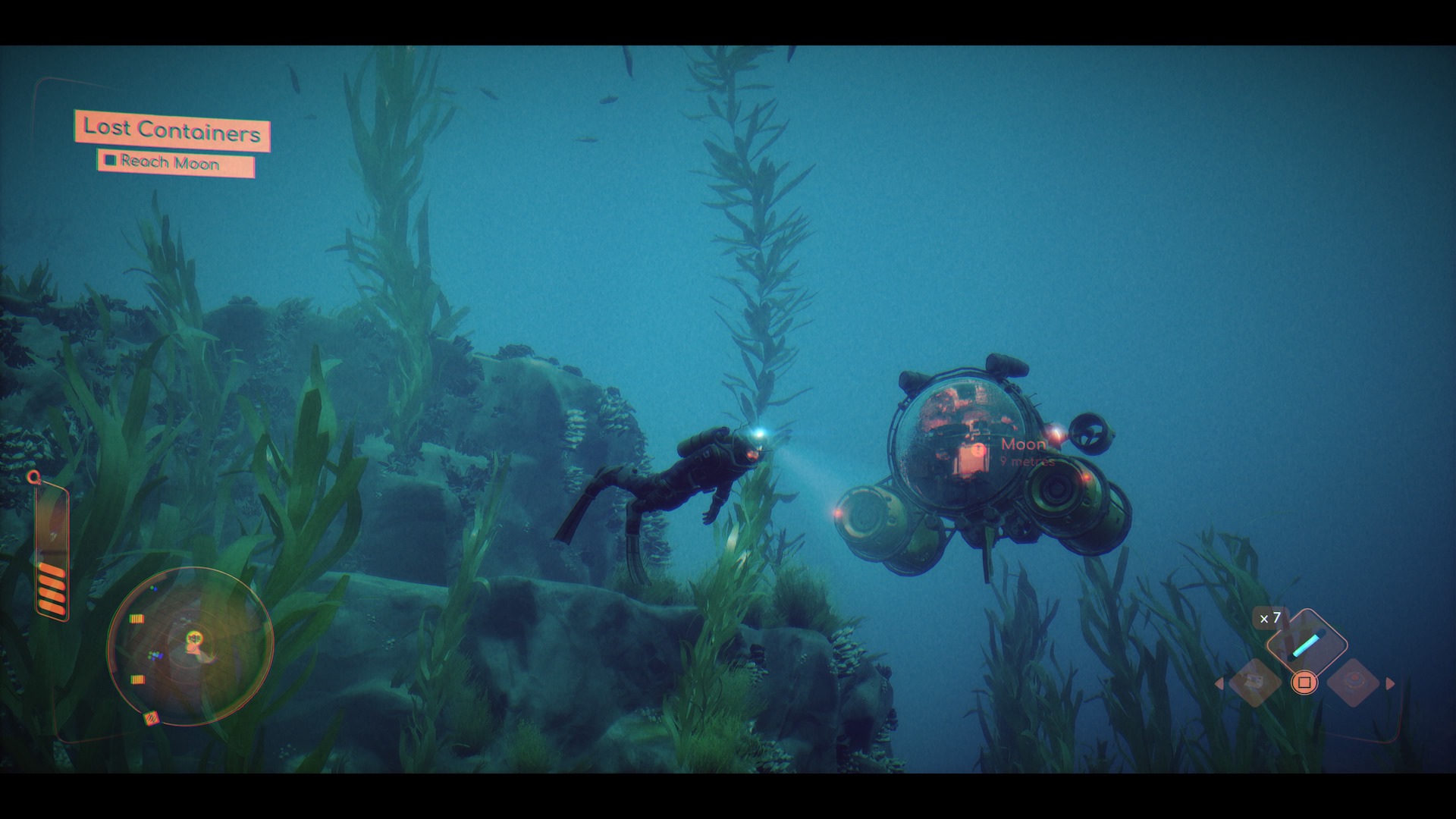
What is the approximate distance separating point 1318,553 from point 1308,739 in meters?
59.2

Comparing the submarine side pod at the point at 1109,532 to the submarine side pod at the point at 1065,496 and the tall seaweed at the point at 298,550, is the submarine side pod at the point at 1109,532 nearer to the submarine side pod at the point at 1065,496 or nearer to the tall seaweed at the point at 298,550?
the submarine side pod at the point at 1065,496

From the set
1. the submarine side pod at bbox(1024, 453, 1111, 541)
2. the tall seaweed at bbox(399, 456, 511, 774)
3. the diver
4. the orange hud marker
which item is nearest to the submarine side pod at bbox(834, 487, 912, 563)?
the submarine side pod at bbox(1024, 453, 1111, 541)

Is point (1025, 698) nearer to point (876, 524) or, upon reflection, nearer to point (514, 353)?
point (876, 524)

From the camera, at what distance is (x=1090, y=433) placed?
104 inches

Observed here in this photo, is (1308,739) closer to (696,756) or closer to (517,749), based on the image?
(696,756)

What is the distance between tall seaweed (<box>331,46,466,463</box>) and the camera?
20.4ft

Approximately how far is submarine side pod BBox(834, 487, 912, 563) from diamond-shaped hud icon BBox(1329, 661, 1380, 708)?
8.57 ft

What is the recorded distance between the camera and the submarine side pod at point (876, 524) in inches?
132

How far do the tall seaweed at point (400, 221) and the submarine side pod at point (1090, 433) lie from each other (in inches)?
271

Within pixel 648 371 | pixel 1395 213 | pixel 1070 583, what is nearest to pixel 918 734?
pixel 1070 583

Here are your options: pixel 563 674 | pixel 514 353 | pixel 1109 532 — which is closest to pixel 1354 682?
pixel 1109 532

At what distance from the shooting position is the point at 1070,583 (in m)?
44.0

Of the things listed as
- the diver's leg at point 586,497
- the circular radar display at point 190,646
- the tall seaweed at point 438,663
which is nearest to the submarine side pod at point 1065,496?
the diver's leg at point 586,497
